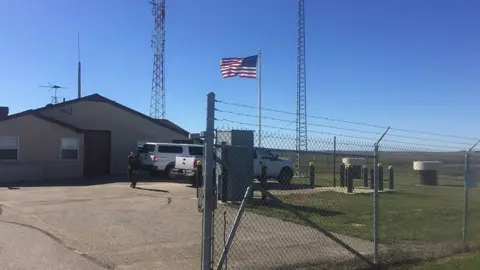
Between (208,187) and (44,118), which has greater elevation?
(44,118)

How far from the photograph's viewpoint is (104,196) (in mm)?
18562

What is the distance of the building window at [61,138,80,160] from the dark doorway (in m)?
1.77

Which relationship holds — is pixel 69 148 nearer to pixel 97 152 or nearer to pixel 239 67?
pixel 97 152

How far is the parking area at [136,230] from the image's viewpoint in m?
8.34

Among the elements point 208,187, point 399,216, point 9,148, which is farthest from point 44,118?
point 208,187

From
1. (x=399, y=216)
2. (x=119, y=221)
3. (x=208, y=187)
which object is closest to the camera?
(x=208, y=187)

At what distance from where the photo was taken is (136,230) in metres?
11.1

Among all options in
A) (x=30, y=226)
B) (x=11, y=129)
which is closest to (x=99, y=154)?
(x=11, y=129)

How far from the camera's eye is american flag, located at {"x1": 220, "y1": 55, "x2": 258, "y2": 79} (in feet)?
91.8

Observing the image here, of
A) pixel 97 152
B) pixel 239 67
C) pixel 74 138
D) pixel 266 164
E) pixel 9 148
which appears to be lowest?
pixel 266 164

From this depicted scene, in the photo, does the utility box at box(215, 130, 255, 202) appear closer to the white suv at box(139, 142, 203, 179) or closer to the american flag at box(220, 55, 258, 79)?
the white suv at box(139, 142, 203, 179)

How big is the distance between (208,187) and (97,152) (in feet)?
89.1

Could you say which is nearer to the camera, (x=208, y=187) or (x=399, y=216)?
(x=208, y=187)

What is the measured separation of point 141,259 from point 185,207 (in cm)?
707
